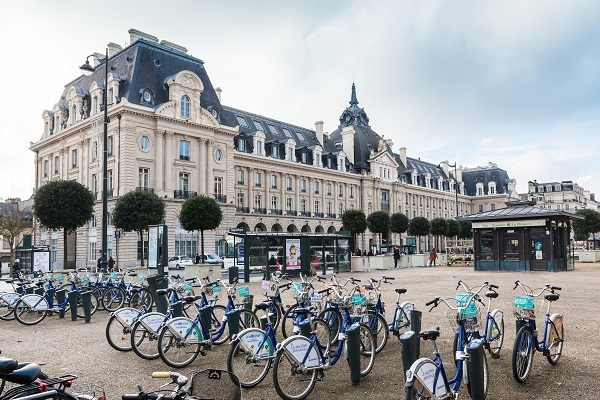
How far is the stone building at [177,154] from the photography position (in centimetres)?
4347

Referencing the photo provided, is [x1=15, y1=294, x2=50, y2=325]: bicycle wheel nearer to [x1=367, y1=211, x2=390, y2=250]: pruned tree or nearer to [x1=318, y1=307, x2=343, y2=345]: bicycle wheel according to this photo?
[x1=318, y1=307, x2=343, y2=345]: bicycle wheel

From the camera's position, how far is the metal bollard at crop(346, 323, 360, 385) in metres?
6.59

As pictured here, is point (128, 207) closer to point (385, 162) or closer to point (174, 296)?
point (174, 296)

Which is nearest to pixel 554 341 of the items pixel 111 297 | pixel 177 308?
pixel 177 308

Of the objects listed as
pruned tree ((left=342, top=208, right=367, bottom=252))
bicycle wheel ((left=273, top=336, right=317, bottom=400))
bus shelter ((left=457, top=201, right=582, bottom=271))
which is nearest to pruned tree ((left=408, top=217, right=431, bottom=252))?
pruned tree ((left=342, top=208, right=367, bottom=252))

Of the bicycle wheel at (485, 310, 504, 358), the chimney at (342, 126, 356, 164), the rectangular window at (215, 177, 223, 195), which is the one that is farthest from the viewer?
the chimney at (342, 126, 356, 164)

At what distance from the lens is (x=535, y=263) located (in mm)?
29219

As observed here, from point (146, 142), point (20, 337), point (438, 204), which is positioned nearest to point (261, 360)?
point (20, 337)

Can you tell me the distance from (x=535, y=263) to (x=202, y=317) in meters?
25.9

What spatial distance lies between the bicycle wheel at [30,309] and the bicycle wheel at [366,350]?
874 centimetres

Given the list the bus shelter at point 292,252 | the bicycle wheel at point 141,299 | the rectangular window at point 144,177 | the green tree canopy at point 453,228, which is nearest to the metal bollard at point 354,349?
the bicycle wheel at point 141,299

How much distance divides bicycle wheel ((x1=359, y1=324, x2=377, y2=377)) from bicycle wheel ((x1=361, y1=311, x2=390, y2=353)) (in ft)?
2.28

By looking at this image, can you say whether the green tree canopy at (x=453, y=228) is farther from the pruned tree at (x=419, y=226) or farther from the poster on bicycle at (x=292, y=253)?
the poster on bicycle at (x=292, y=253)

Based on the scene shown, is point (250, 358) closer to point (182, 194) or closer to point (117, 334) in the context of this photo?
point (117, 334)
